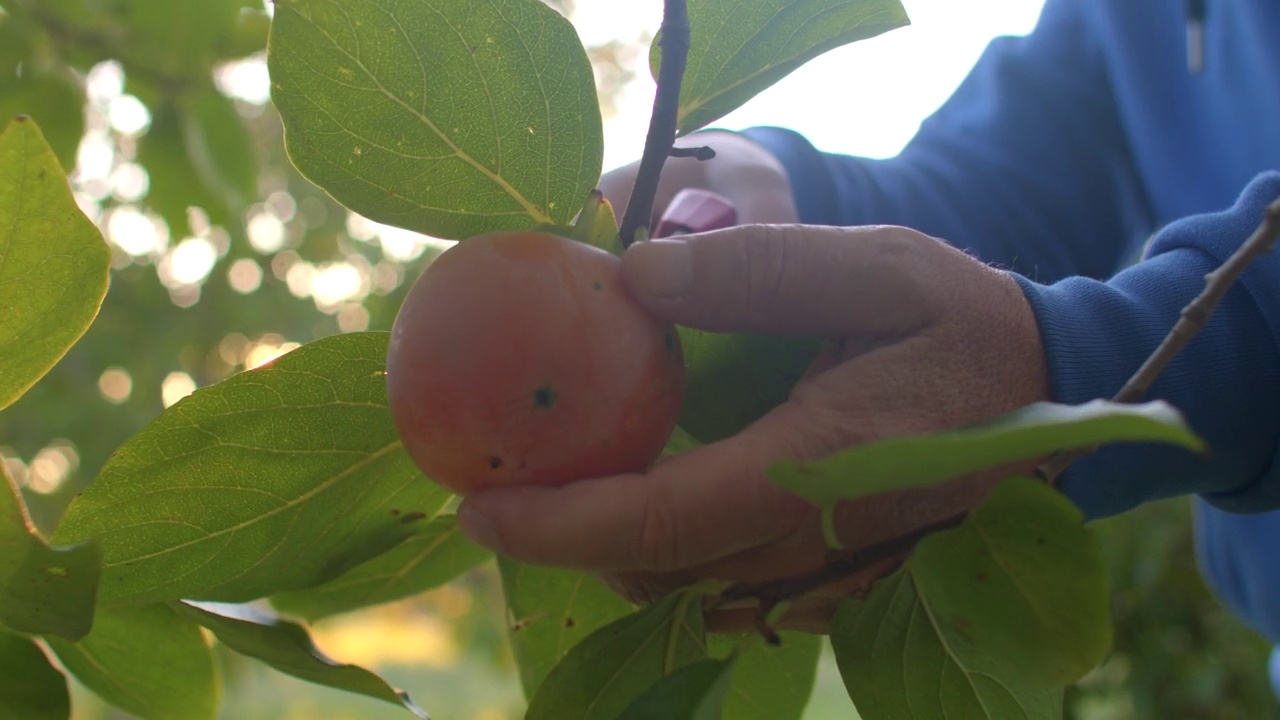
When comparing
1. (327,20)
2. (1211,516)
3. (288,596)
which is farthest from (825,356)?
(1211,516)

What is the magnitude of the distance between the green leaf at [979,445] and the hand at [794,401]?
0.48 ft

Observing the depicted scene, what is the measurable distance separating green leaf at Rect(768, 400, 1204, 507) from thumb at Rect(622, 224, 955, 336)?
0.19 m

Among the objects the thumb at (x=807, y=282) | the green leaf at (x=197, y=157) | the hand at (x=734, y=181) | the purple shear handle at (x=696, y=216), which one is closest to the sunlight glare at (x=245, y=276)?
the green leaf at (x=197, y=157)

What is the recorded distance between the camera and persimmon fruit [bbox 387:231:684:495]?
0.53 m

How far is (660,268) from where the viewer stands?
57 cm

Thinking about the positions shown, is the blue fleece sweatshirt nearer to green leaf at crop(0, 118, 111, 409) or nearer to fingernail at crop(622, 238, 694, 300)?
fingernail at crop(622, 238, 694, 300)

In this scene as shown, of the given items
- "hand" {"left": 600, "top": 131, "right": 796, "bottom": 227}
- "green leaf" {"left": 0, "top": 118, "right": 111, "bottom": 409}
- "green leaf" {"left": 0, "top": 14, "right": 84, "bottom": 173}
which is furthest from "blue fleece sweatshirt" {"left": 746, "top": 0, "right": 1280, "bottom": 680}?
"green leaf" {"left": 0, "top": 14, "right": 84, "bottom": 173}

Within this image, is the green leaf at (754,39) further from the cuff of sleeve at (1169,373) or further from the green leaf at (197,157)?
the green leaf at (197,157)

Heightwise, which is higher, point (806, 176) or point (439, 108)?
point (439, 108)

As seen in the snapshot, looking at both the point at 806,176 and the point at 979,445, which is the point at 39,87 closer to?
the point at 806,176

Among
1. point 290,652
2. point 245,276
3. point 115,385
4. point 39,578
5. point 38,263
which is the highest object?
point 38,263

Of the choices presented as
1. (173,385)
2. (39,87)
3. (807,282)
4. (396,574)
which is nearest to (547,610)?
(396,574)

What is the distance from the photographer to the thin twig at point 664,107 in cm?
58

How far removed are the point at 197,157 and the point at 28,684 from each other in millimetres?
948
